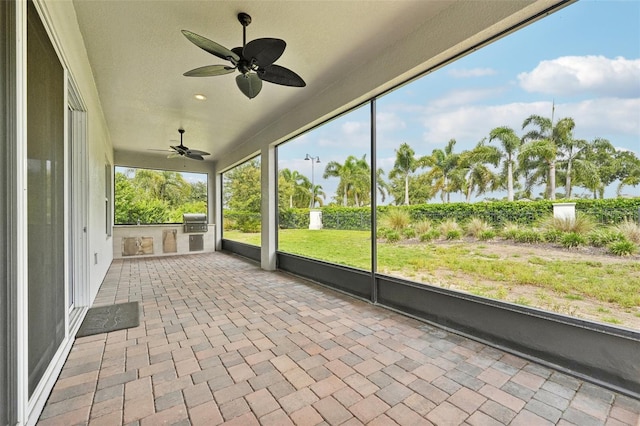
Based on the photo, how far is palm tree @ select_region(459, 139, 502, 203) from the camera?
261 centimetres

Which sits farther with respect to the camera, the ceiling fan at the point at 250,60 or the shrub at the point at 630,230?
the ceiling fan at the point at 250,60

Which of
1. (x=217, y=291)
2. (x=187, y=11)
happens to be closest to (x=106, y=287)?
(x=217, y=291)

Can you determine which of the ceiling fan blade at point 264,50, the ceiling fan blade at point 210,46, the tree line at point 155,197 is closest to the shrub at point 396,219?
the ceiling fan blade at point 264,50

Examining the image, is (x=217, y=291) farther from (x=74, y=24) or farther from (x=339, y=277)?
(x=74, y=24)

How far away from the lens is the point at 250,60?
246cm

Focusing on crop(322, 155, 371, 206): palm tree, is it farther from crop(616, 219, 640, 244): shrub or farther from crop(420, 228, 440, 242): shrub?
crop(616, 219, 640, 244): shrub

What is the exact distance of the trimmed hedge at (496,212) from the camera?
194cm

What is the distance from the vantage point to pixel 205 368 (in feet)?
6.66

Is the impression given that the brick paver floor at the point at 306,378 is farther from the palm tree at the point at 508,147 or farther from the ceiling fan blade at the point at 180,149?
the ceiling fan blade at the point at 180,149

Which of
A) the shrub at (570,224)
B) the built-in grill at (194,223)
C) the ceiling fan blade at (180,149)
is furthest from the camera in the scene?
the built-in grill at (194,223)

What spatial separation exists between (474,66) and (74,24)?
3.78 metres

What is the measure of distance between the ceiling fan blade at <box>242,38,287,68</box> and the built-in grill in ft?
21.9

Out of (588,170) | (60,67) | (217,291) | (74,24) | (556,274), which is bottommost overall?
(217,291)

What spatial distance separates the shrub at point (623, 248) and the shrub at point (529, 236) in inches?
16.4
